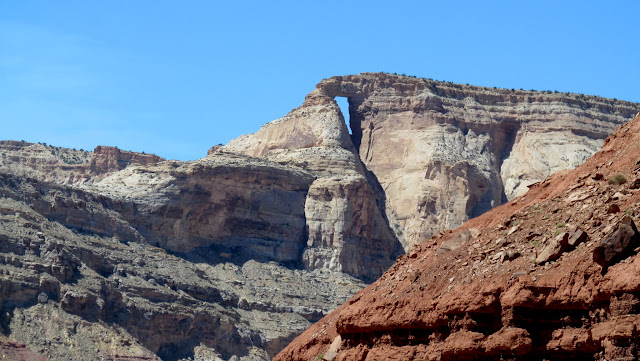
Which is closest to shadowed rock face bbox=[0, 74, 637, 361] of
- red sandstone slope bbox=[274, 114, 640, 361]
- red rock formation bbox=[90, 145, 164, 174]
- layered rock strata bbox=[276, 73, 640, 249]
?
layered rock strata bbox=[276, 73, 640, 249]

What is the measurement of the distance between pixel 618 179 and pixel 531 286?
3396 mm

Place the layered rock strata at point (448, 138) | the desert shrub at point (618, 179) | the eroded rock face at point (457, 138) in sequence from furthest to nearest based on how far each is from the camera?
1. the layered rock strata at point (448, 138)
2. the eroded rock face at point (457, 138)
3. the desert shrub at point (618, 179)

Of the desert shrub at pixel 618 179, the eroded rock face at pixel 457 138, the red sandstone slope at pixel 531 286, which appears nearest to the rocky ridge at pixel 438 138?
the eroded rock face at pixel 457 138

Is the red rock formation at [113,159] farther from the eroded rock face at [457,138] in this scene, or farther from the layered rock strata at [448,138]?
the eroded rock face at [457,138]

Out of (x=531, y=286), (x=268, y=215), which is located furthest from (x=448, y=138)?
(x=531, y=286)

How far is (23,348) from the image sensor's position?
67.8 metres

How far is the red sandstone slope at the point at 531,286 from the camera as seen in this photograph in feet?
56.7

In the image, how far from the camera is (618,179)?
2089cm

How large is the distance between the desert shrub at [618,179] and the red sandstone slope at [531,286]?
0.03 m

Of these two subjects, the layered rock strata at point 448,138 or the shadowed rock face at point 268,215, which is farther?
the layered rock strata at point 448,138

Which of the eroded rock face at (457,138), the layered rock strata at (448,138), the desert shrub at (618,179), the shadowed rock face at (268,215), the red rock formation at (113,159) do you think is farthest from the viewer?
the red rock formation at (113,159)

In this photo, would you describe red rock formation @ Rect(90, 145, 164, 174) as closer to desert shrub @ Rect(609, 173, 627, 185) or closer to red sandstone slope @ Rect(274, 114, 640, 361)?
red sandstone slope @ Rect(274, 114, 640, 361)

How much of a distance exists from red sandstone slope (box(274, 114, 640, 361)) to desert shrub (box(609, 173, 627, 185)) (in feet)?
0.11

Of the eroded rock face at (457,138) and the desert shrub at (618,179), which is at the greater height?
the eroded rock face at (457,138)
